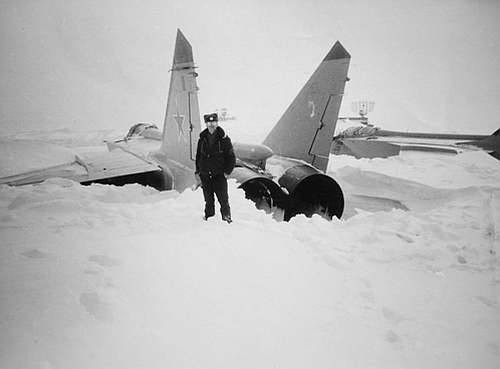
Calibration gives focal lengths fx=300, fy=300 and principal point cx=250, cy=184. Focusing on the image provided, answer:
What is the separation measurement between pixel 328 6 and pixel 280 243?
5.67ft

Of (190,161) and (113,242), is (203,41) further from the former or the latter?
(113,242)

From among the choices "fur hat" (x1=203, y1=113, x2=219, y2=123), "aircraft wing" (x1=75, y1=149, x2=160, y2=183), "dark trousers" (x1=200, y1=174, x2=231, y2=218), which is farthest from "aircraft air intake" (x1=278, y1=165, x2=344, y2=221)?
"aircraft wing" (x1=75, y1=149, x2=160, y2=183)

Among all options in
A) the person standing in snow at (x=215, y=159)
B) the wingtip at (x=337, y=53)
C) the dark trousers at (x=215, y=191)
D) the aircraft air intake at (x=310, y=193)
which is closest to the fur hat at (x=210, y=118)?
the person standing in snow at (x=215, y=159)

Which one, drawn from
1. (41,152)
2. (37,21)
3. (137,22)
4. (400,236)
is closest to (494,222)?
(400,236)

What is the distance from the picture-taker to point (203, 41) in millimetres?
2229

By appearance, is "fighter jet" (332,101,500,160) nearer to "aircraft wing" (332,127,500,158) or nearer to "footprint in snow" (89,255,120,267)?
"aircraft wing" (332,127,500,158)

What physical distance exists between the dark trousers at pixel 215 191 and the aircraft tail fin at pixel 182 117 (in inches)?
28.5

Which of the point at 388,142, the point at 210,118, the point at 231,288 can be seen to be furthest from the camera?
the point at 388,142

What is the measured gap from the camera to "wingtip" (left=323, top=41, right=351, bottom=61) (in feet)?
8.53

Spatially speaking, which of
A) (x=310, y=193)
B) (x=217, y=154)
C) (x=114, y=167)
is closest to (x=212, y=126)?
(x=217, y=154)

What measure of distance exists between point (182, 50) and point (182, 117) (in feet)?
2.07

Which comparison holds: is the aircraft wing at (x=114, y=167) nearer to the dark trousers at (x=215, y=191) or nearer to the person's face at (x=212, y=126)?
the dark trousers at (x=215, y=191)

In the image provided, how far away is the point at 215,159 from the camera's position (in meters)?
2.00

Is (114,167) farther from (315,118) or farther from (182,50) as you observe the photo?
(315,118)
